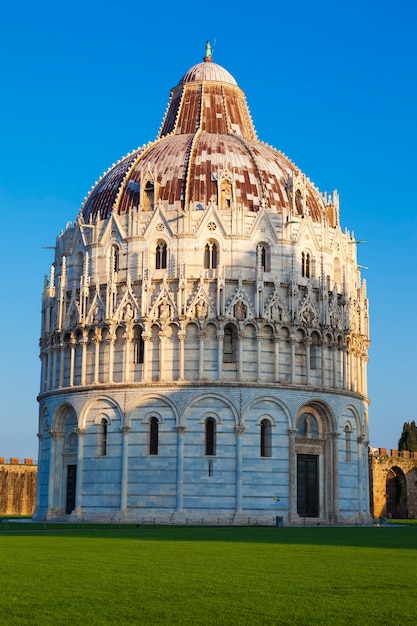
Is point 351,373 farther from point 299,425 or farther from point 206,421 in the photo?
point 206,421

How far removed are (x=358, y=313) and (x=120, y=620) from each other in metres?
58.9

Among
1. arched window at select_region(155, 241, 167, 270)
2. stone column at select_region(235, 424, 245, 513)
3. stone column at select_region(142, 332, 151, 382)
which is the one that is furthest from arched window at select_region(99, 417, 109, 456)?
arched window at select_region(155, 241, 167, 270)

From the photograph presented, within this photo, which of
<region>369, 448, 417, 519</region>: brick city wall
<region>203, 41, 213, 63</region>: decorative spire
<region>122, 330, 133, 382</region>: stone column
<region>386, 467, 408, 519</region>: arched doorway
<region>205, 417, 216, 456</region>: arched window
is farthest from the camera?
<region>386, 467, 408, 519</region>: arched doorway

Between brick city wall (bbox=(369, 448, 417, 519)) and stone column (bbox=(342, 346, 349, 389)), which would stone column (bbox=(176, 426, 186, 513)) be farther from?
brick city wall (bbox=(369, 448, 417, 519))

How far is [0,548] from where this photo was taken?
3092cm

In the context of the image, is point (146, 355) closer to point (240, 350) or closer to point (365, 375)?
point (240, 350)

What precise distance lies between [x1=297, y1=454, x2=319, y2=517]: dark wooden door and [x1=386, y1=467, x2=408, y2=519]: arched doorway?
113ft

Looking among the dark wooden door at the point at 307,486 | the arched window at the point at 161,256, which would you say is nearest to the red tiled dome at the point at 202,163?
the arched window at the point at 161,256

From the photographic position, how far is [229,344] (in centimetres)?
6481

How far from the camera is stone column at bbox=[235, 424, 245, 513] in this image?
62.0m

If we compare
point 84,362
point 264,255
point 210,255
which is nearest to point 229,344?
point 210,255

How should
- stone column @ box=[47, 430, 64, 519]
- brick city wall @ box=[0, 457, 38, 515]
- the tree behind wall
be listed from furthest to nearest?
the tree behind wall
brick city wall @ box=[0, 457, 38, 515]
stone column @ box=[47, 430, 64, 519]

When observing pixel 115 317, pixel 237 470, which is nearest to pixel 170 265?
pixel 115 317

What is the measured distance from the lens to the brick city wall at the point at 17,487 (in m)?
104
